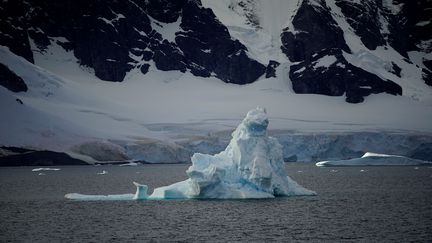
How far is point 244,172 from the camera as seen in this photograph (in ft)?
210

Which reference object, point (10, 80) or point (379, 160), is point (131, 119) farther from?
point (379, 160)

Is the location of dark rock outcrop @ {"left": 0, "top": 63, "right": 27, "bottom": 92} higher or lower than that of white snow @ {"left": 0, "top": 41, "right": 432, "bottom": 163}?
higher

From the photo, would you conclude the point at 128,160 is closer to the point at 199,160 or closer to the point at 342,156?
the point at 342,156

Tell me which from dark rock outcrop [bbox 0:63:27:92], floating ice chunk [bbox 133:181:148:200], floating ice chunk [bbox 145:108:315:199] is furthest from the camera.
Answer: dark rock outcrop [bbox 0:63:27:92]

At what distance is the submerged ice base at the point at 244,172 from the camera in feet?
206

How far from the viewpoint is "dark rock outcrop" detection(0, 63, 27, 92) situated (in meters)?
168

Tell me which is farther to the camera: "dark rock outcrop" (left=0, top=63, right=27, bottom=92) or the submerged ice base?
"dark rock outcrop" (left=0, top=63, right=27, bottom=92)

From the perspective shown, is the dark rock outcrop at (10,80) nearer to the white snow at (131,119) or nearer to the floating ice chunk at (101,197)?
the white snow at (131,119)

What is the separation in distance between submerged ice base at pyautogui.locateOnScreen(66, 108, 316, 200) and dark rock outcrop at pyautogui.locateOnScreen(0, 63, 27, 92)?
107 metres

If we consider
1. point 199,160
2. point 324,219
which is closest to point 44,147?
point 199,160

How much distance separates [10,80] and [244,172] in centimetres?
11586

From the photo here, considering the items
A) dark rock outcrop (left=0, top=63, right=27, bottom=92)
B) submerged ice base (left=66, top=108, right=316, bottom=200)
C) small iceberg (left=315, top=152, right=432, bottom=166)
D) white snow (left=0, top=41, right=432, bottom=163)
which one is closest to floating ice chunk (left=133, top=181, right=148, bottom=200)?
submerged ice base (left=66, top=108, right=316, bottom=200)

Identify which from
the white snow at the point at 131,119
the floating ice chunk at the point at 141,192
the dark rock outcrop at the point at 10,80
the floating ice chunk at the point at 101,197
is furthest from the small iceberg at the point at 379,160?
the dark rock outcrop at the point at 10,80

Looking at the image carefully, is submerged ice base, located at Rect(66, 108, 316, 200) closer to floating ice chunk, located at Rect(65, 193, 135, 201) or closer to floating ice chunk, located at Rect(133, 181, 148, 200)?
floating ice chunk, located at Rect(133, 181, 148, 200)
